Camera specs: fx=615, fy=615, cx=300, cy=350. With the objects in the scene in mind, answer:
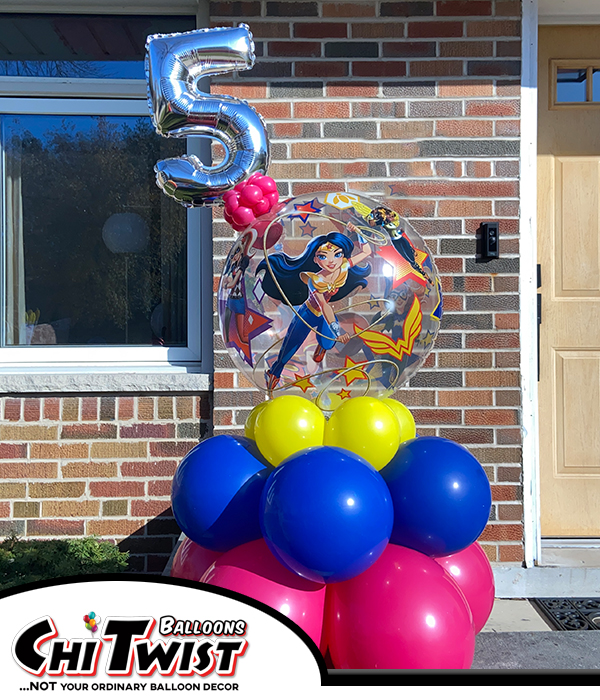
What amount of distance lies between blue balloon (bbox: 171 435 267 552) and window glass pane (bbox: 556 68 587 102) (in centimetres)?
254

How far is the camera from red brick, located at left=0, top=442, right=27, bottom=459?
2.92 metres

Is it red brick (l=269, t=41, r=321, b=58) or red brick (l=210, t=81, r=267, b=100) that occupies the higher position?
red brick (l=269, t=41, r=321, b=58)

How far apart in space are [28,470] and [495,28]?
3.02 meters

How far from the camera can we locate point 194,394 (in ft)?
9.66

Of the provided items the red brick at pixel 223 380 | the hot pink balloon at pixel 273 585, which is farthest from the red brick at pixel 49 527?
the hot pink balloon at pixel 273 585

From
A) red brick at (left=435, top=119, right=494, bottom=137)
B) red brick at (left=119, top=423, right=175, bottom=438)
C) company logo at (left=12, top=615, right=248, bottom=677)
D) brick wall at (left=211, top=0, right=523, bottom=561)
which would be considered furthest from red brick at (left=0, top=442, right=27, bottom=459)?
red brick at (left=435, top=119, right=494, bottom=137)

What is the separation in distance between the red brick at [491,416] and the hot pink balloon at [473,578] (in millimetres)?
1063

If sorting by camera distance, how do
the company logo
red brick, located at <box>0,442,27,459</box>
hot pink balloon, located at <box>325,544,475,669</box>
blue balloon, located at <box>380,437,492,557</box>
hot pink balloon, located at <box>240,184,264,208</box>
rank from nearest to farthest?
the company logo
hot pink balloon, located at <box>325,544,475,669</box>
blue balloon, located at <box>380,437,492,557</box>
hot pink balloon, located at <box>240,184,264,208</box>
red brick, located at <box>0,442,27,459</box>

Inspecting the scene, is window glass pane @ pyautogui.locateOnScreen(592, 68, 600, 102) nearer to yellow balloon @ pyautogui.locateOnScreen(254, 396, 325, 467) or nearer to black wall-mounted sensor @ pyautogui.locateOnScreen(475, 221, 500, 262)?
black wall-mounted sensor @ pyautogui.locateOnScreen(475, 221, 500, 262)

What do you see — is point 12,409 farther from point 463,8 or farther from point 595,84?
point 595,84

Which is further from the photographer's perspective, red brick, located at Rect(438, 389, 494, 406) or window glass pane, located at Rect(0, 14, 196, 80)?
window glass pane, located at Rect(0, 14, 196, 80)

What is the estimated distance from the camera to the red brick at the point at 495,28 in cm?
284

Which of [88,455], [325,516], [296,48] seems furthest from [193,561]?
[296,48]

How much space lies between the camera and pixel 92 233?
313cm
